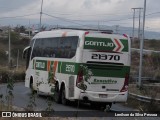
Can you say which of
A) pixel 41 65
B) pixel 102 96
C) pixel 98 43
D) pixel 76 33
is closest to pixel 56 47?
pixel 76 33

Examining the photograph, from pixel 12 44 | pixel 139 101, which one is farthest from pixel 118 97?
pixel 12 44

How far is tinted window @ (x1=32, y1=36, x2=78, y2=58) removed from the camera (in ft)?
72.1

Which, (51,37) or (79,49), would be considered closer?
(79,49)

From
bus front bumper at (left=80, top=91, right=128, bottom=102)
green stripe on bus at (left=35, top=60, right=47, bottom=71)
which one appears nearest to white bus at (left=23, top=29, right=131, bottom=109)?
bus front bumper at (left=80, top=91, right=128, bottom=102)

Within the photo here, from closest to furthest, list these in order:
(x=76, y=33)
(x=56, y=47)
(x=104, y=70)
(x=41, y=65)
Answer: (x=104, y=70) → (x=76, y=33) → (x=56, y=47) → (x=41, y=65)

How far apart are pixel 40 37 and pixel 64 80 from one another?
18.6 feet

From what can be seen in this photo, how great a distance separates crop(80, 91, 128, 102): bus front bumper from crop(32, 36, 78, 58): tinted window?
6.32 ft

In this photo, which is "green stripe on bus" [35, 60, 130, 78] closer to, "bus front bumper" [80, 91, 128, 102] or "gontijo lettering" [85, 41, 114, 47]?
"bus front bumper" [80, 91, 128, 102]

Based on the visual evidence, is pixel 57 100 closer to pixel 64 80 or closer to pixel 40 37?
pixel 64 80

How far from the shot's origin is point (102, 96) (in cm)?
2120

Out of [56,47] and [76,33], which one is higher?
[76,33]

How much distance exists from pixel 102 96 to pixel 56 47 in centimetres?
425

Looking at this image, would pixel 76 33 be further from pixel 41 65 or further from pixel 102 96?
pixel 41 65

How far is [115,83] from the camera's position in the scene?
21.3m
